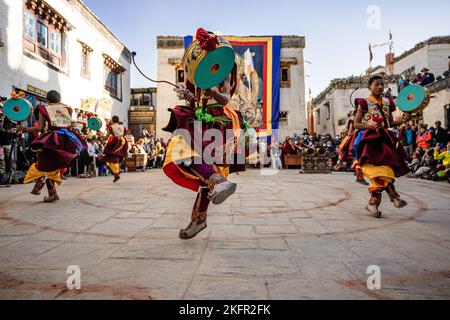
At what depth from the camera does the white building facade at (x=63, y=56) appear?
1042 cm

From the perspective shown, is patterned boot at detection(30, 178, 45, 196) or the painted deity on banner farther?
the painted deity on banner

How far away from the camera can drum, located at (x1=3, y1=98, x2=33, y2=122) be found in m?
5.83

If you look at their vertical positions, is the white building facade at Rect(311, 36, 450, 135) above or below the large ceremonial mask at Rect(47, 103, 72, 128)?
above

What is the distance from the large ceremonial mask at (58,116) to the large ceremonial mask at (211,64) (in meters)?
3.37

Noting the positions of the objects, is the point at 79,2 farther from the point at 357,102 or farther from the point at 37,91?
the point at 357,102

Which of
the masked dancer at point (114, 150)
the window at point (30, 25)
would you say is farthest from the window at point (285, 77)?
the masked dancer at point (114, 150)

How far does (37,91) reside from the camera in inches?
456

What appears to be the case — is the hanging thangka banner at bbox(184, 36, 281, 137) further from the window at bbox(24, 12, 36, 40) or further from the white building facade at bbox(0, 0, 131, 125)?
the window at bbox(24, 12, 36, 40)

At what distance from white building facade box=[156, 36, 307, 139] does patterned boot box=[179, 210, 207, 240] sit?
1971 cm

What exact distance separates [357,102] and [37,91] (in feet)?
38.4

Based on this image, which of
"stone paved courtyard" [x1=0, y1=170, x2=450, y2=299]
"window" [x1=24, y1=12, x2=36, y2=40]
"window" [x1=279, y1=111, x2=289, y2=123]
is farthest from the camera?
"window" [x1=279, y1=111, x2=289, y2=123]

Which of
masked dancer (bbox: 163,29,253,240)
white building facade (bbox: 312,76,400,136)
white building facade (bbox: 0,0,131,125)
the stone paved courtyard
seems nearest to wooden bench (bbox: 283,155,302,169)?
white building facade (bbox: 312,76,400,136)

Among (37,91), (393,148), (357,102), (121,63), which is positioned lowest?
(393,148)
